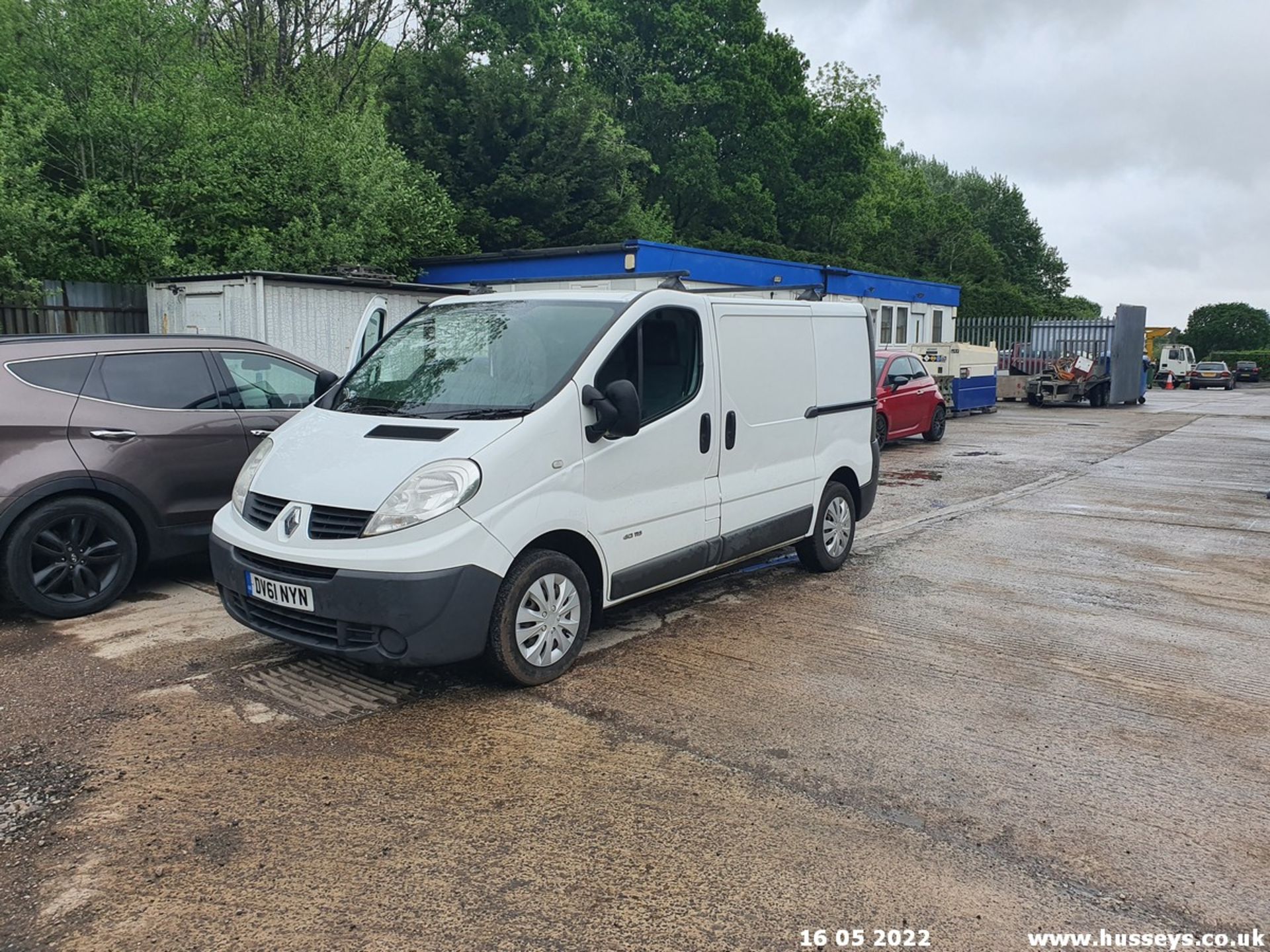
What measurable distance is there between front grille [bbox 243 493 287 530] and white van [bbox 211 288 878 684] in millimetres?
12

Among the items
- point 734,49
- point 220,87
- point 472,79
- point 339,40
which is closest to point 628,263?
point 220,87

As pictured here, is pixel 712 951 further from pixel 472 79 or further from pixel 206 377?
pixel 472 79

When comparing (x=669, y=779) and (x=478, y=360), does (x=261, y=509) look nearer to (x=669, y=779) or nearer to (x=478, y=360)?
(x=478, y=360)

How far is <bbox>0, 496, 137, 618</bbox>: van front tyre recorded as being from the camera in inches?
231

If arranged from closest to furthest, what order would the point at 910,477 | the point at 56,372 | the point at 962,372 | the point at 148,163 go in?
the point at 56,372
the point at 910,477
the point at 148,163
the point at 962,372

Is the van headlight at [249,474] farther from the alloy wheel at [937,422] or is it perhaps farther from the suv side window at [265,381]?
the alloy wheel at [937,422]

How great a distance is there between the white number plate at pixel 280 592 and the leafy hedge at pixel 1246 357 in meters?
64.2

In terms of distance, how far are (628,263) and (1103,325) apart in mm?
19740

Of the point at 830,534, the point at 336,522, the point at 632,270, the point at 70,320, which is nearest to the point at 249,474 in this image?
the point at 336,522

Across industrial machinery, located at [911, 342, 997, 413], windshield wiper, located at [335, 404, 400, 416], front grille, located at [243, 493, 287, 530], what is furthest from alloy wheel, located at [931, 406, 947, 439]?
front grille, located at [243, 493, 287, 530]

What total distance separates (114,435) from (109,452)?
13 cm

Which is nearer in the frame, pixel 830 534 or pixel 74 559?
pixel 74 559

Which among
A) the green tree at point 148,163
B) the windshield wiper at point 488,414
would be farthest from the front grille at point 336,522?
the green tree at point 148,163

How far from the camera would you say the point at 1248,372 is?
176ft
